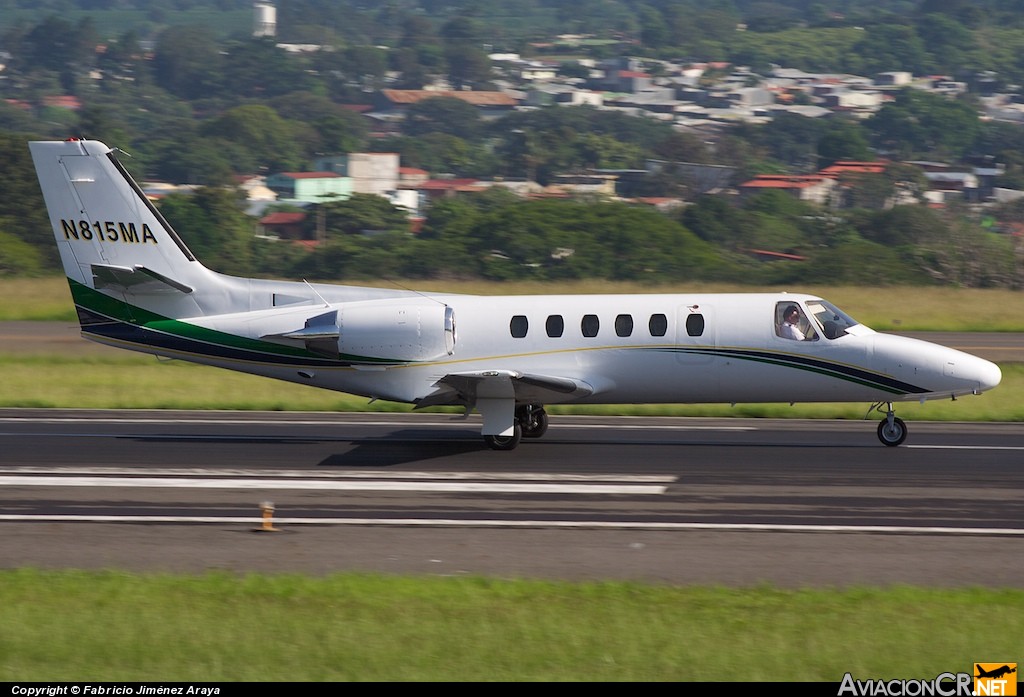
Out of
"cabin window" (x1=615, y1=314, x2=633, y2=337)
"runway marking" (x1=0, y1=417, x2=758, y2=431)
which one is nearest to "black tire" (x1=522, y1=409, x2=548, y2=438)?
"runway marking" (x1=0, y1=417, x2=758, y2=431)

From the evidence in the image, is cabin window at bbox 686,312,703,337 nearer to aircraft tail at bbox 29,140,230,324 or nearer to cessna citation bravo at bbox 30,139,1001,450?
cessna citation bravo at bbox 30,139,1001,450

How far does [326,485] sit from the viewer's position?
17594 millimetres

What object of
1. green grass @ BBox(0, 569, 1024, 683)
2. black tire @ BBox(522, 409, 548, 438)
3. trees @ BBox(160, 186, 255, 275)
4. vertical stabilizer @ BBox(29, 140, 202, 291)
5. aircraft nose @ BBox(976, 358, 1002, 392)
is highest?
vertical stabilizer @ BBox(29, 140, 202, 291)

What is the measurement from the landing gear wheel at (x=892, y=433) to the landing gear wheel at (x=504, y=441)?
18.9ft

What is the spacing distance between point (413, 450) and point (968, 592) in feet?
33.8

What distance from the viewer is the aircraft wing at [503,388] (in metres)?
19.2

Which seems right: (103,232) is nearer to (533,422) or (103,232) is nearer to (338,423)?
(338,423)

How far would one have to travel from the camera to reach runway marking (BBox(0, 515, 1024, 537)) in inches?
580

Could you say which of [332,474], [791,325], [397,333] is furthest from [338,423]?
[791,325]

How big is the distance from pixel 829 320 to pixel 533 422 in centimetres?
497

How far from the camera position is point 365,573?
1273cm

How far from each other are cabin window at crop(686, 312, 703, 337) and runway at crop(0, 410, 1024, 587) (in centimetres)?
186

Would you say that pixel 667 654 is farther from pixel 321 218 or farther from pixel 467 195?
pixel 467 195

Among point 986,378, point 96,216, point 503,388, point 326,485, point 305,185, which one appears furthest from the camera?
point 305,185
